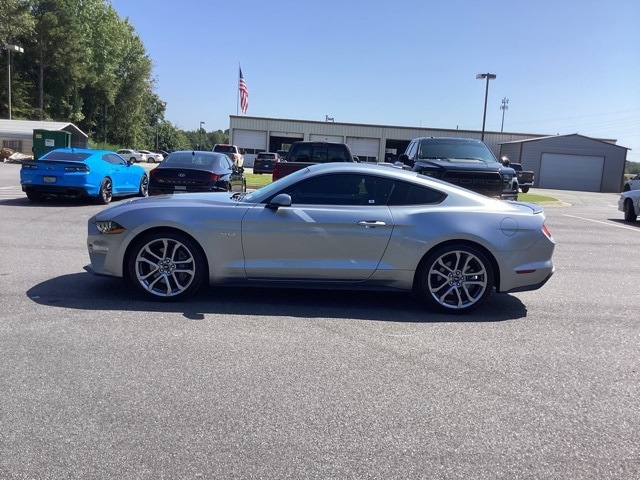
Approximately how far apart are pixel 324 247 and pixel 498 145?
55.6m

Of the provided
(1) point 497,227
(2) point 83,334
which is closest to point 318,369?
(2) point 83,334

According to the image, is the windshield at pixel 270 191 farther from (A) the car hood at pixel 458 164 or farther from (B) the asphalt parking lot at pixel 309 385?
(A) the car hood at pixel 458 164

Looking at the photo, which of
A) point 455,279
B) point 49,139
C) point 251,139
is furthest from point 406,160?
point 251,139

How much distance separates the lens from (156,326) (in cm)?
521

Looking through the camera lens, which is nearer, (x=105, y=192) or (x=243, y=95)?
(x=105, y=192)

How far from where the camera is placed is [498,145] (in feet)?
189

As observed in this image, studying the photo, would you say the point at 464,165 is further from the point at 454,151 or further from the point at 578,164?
the point at 578,164

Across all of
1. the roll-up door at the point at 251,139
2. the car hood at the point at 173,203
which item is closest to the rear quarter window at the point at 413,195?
the car hood at the point at 173,203

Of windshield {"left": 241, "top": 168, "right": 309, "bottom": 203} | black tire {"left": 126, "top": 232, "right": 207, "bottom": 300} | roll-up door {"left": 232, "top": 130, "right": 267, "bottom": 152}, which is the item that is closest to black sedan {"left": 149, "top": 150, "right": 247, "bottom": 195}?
windshield {"left": 241, "top": 168, "right": 309, "bottom": 203}

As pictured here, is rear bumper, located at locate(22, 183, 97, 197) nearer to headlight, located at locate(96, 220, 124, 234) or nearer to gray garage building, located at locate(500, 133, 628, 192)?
headlight, located at locate(96, 220, 124, 234)

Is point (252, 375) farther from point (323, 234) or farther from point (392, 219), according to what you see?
point (392, 219)

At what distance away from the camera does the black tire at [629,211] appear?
16359 mm

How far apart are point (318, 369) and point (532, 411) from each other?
59.4 inches

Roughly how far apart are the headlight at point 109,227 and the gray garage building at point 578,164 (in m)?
48.9
